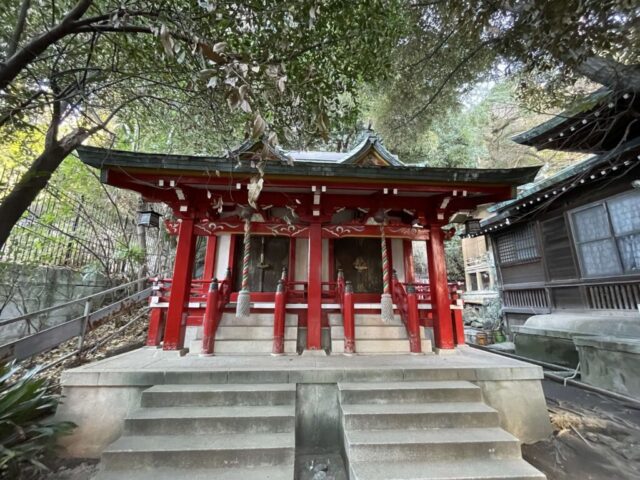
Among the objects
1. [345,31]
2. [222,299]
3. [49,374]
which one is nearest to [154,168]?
[222,299]

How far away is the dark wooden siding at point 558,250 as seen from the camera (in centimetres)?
686

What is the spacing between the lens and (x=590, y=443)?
3178mm

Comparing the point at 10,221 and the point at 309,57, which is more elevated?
the point at 309,57

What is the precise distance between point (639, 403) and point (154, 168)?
26.4ft

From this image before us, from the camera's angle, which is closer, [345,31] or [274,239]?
[345,31]

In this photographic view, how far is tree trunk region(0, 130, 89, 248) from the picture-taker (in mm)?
3006

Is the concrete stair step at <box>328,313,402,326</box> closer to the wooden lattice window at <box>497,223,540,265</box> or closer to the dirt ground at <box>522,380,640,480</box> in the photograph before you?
the dirt ground at <box>522,380,640,480</box>

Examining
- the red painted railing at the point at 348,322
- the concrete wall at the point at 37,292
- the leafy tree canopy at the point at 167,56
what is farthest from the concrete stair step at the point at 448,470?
the concrete wall at the point at 37,292

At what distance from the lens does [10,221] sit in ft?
10.1

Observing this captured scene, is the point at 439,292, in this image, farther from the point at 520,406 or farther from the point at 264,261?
the point at 264,261

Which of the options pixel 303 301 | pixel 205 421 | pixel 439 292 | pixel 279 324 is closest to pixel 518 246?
pixel 439 292

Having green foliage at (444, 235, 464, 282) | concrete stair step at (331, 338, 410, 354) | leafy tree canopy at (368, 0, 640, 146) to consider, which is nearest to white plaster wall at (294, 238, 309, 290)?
concrete stair step at (331, 338, 410, 354)

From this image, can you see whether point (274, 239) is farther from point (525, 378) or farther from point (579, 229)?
point (579, 229)

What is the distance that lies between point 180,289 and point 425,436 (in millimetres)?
4104
